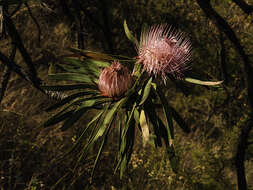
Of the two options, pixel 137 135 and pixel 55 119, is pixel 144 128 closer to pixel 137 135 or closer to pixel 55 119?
pixel 55 119

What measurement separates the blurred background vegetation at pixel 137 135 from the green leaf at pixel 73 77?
0.33m

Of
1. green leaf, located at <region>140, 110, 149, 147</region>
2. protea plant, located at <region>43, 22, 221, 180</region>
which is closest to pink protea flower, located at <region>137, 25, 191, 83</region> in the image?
protea plant, located at <region>43, 22, 221, 180</region>

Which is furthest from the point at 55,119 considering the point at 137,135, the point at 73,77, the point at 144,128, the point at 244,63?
the point at 137,135

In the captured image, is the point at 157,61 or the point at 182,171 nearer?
the point at 157,61

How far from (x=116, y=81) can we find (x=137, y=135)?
2.14 metres

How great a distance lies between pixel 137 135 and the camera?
2689mm

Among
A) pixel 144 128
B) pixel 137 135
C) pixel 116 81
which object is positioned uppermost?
pixel 116 81

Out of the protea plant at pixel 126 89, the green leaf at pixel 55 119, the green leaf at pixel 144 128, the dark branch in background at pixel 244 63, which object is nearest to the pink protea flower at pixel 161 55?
the protea plant at pixel 126 89

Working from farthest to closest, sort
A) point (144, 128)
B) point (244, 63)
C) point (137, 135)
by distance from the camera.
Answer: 1. point (137, 135)
2. point (244, 63)
3. point (144, 128)

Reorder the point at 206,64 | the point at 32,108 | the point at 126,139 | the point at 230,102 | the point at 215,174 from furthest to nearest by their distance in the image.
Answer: the point at 206,64 < the point at 230,102 < the point at 32,108 < the point at 215,174 < the point at 126,139

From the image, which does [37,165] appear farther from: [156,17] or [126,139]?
[156,17]

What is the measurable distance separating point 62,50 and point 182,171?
2.35 m

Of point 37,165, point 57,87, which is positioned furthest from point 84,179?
point 57,87

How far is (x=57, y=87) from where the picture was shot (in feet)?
2.16
